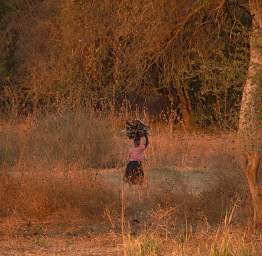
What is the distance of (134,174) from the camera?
12719mm

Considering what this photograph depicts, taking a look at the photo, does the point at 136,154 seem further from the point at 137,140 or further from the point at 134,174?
the point at 134,174

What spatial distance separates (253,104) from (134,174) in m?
4.03

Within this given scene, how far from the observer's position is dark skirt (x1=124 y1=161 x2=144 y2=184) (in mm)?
12508

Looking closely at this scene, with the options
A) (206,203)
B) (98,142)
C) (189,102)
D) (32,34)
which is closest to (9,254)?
(206,203)

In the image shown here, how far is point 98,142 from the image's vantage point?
653 inches

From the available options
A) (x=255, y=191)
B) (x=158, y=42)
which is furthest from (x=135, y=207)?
(x=158, y=42)

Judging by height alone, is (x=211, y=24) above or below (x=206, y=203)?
above

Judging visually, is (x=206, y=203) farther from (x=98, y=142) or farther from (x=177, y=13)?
(x=98, y=142)

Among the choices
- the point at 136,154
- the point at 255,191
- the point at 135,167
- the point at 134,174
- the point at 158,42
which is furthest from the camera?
the point at 136,154

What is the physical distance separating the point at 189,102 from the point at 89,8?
15.2m

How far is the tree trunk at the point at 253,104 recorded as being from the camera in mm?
8933

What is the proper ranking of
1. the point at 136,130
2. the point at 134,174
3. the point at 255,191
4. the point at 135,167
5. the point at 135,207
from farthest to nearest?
the point at 136,130 < the point at 135,167 < the point at 134,174 < the point at 135,207 < the point at 255,191

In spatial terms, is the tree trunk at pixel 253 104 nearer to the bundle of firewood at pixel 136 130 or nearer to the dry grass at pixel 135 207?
the dry grass at pixel 135 207

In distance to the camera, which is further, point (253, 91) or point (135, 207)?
point (135, 207)
